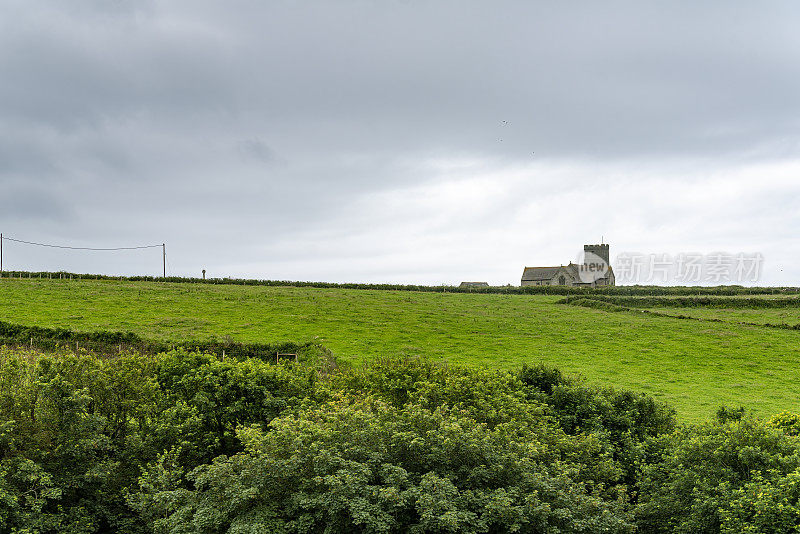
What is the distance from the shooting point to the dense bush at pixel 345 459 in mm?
10750

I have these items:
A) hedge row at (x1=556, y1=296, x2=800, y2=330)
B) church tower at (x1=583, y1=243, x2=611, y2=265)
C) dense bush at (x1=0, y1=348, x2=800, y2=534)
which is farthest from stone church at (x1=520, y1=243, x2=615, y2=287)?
dense bush at (x1=0, y1=348, x2=800, y2=534)

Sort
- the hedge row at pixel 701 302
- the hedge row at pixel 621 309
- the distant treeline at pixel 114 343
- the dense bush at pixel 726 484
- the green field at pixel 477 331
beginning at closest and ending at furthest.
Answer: the dense bush at pixel 726 484 < the distant treeline at pixel 114 343 < the green field at pixel 477 331 < the hedge row at pixel 621 309 < the hedge row at pixel 701 302

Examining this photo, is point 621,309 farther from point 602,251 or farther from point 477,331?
point 602,251

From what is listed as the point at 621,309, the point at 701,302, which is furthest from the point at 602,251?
the point at 621,309

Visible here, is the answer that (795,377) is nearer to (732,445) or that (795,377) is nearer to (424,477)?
(732,445)

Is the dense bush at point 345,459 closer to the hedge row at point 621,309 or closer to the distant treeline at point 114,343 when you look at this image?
the distant treeline at point 114,343

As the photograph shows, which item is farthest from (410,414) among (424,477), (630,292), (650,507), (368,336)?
(630,292)

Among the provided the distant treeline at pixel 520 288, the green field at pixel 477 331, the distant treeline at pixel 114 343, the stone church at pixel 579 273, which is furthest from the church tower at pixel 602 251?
the distant treeline at pixel 114 343

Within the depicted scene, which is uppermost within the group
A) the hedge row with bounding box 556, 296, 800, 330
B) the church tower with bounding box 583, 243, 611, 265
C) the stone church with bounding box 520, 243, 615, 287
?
the church tower with bounding box 583, 243, 611, 265

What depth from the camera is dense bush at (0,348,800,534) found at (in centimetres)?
1075

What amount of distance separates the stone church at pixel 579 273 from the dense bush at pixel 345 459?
7696 cm

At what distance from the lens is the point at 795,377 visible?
33.2 metres

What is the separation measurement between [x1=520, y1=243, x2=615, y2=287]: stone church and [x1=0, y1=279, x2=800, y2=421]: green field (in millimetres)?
35059

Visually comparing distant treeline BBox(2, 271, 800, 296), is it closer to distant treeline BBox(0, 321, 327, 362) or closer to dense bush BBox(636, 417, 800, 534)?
distant treeline BBox(0, 321, 327, 362)
